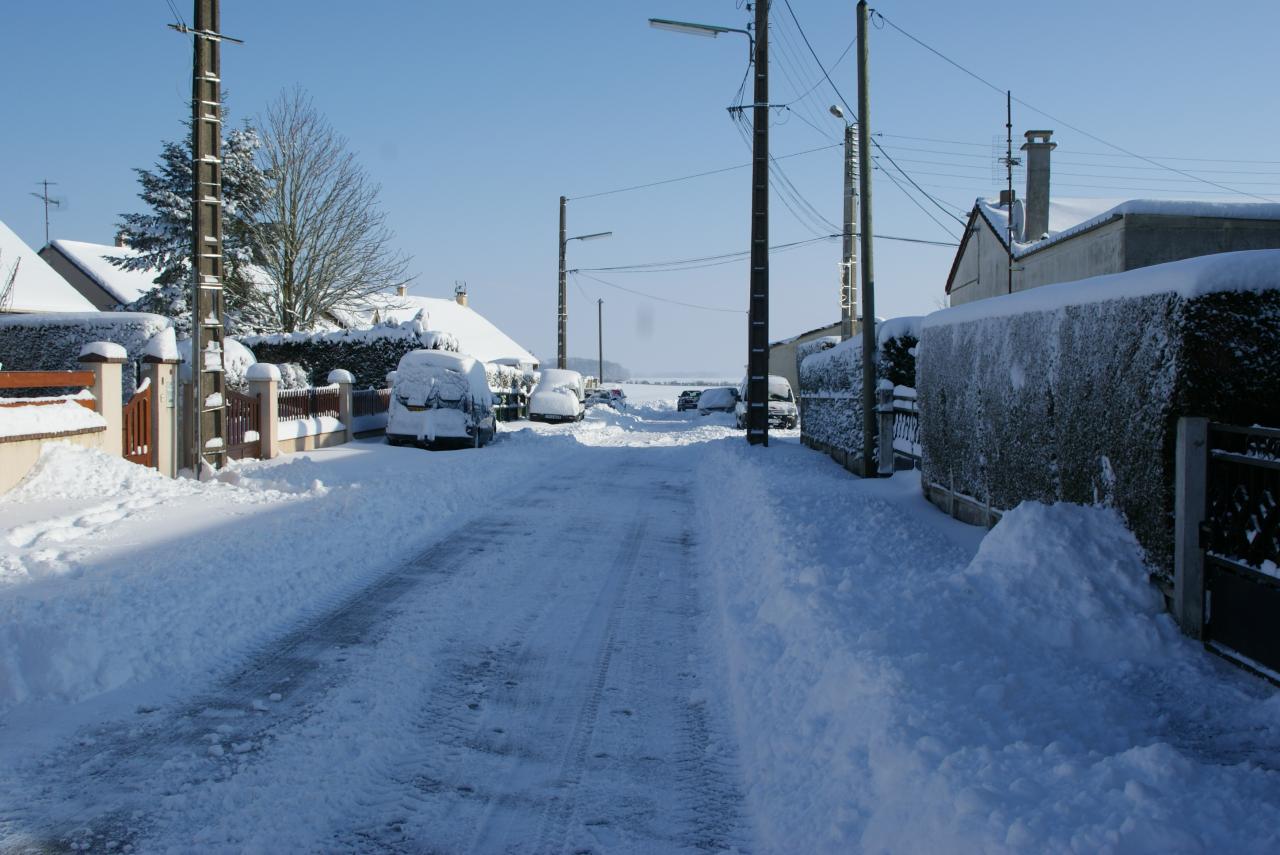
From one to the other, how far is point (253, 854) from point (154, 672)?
2.52 metres

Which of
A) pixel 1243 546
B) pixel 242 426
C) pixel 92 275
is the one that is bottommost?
pixel 1243 546

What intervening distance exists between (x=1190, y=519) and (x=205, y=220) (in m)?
12.9

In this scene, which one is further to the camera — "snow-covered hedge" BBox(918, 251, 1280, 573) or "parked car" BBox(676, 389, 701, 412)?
"parked car" BBox(676, 389, 701, 412)

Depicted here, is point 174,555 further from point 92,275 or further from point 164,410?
point 92,275

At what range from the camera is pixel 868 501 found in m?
12.0

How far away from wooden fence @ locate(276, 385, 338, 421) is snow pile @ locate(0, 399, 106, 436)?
6.04 m

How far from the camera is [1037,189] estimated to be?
101 ft

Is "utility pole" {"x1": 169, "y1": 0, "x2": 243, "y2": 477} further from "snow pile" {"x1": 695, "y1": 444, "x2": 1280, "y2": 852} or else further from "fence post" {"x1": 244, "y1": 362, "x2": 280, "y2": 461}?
"snow pile" {"x1": 695, "y1": 444, "x2": 1280, "y2": 852}

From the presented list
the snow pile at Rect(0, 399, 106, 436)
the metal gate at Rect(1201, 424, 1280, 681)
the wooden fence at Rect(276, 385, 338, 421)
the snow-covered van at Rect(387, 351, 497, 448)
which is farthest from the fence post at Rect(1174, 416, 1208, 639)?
the snow-covered van at Rect(387, 351, 497, 448)

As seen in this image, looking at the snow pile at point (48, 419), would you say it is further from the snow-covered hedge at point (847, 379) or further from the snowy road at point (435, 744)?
the snow-covered hedge at point (847, 379)

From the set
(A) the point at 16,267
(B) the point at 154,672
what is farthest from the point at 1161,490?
(A) the point at 16,267

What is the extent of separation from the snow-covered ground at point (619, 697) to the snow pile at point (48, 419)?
154cm

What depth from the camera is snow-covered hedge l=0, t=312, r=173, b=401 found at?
19.3 meters

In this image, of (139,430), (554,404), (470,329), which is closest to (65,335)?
(139,430)
